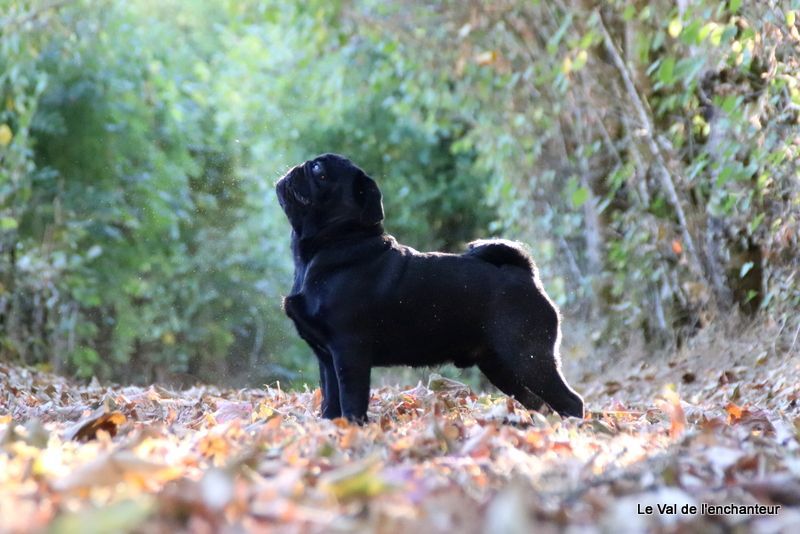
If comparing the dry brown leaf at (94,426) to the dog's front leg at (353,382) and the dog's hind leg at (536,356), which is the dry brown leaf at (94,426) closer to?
the dog's front leg at (353,382)

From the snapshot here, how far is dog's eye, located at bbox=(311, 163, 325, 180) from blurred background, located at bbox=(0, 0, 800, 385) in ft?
8.28

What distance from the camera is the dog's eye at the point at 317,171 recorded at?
5.65m

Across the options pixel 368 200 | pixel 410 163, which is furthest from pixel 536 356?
pixel 410 163

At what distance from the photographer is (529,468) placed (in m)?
3.23

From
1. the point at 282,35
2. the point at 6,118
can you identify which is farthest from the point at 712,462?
the point at 282,35

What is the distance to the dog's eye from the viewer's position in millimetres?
5648

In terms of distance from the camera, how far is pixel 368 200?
5.67 meters

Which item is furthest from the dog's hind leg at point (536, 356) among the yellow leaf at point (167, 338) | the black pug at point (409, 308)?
the yellow leaf at point (167, 338)

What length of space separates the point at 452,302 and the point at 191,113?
16.3m

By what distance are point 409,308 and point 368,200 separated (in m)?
0.69

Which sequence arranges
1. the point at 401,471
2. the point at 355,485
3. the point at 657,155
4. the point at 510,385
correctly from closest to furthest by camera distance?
the point at 355,485
the point at 401,471
the point at 510,385
the point at 657,155

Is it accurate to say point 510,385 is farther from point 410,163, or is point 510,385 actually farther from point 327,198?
point 410,163

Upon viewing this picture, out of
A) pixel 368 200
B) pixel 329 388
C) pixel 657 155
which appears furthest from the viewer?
pixel 657 155

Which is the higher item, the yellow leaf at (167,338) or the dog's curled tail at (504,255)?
the dog's curled tail at (504,255)
